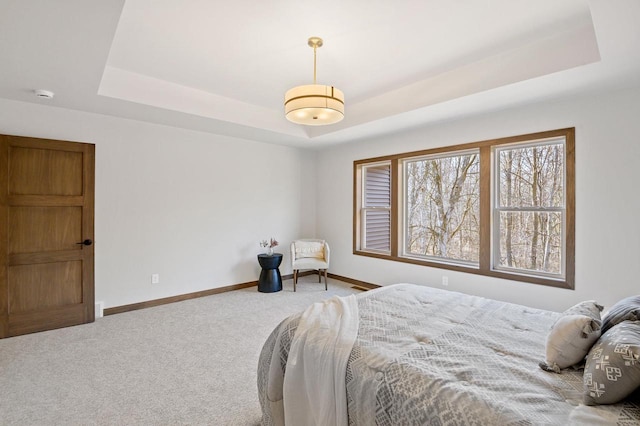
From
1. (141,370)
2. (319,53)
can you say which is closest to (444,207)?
(319,53)

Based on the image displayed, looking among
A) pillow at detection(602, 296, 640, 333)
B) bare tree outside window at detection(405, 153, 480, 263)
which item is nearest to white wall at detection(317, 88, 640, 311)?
bare tree outside window at detection(405, 153, 480, 263)

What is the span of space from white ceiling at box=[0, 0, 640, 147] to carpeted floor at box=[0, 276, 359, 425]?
251 centimetres

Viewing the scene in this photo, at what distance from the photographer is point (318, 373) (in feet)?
5.32

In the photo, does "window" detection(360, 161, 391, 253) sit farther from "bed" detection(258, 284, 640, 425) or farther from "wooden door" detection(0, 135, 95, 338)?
"wooden door" detection(0, 135, 95, 338)

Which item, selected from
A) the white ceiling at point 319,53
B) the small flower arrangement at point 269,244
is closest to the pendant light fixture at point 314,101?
the white ceiling at point 319,53

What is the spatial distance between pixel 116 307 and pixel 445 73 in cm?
480

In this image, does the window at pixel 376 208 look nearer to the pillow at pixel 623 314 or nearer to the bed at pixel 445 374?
the bed at pixel 445 374

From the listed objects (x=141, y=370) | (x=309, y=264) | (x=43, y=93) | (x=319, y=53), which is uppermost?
(x=319, y=53)

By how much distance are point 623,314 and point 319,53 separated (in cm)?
284

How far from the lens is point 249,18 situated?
2410 mm

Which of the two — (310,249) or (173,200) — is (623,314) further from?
(173,200)

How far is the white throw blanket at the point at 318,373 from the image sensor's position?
1519mm

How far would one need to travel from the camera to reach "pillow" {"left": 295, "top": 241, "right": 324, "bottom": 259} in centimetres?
549

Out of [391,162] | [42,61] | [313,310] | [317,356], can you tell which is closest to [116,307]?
[42,61]
